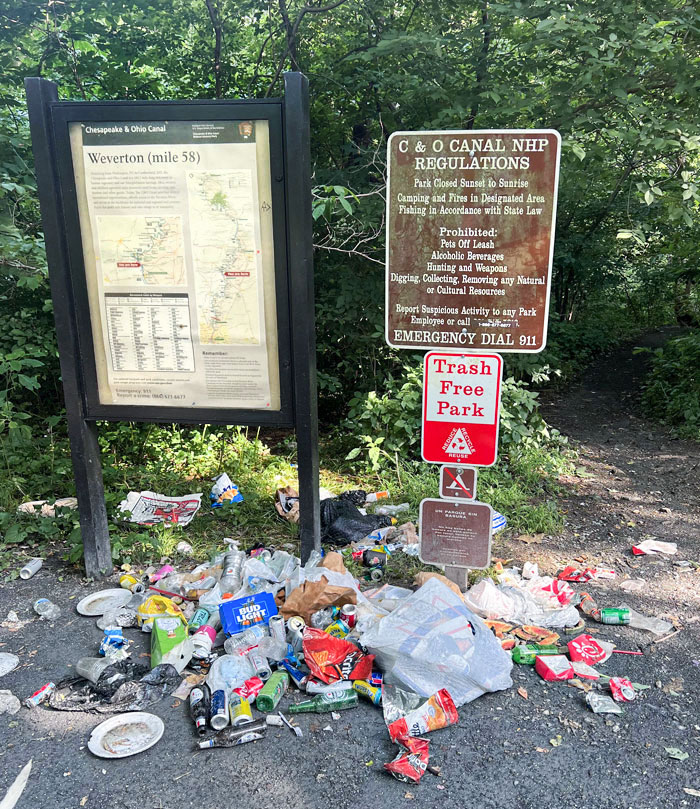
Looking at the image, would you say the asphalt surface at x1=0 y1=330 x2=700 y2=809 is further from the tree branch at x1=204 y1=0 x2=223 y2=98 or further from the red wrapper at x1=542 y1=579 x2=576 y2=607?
the tree branch at x1=204 y1=0 x2=223 y2=98

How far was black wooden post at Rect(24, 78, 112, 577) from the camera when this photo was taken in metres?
3.36

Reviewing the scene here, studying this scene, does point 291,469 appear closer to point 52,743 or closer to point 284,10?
point 52,743

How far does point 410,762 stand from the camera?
7.79 feet

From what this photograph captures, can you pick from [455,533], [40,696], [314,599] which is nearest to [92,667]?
[40,696]

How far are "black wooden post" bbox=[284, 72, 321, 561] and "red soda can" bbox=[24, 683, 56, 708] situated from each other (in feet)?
4.70

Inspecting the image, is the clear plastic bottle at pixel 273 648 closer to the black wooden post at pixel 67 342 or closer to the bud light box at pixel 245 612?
the bud light box at pixel 245 612

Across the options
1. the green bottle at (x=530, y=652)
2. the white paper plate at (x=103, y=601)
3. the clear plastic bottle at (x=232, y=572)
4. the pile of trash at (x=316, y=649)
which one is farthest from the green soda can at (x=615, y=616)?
the white paper plate at (x=103, y=601)

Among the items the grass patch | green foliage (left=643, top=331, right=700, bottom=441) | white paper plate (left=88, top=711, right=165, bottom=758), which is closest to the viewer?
white paper plate (left=88, top=711, right=165, bottom=758)

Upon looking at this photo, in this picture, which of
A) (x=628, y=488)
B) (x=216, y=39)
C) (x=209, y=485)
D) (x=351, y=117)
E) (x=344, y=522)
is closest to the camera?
(x=344, y=522)

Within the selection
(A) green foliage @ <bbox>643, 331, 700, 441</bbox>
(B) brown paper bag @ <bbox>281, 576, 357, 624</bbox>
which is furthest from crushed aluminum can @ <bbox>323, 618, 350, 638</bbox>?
(A) green foliage @ <bbox>643, 331, 700, 441</bbox>

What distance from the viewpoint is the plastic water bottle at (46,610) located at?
11.3 ft

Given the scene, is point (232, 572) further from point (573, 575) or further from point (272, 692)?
point (573, 575)

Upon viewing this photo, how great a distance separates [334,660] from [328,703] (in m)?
0.21

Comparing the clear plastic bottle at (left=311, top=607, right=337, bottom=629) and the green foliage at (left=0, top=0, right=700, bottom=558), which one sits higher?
the green foliage at (left=0, top=0, right=700, bottom=558)
